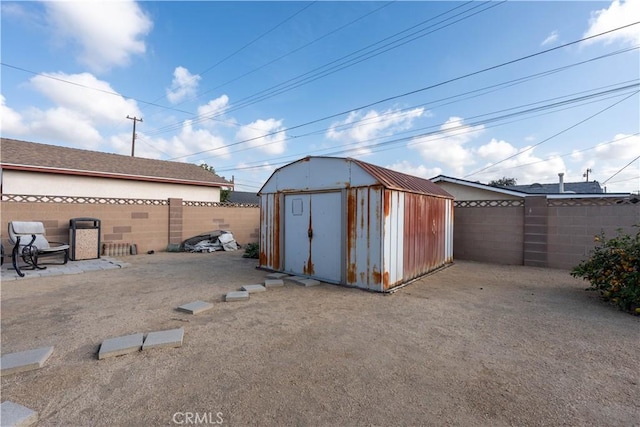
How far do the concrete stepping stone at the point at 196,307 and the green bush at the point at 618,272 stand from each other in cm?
581

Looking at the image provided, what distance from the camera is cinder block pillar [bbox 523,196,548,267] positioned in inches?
289

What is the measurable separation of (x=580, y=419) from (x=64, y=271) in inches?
339

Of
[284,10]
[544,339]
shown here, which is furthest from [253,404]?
[284,10]

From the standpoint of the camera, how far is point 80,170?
977 centimetres

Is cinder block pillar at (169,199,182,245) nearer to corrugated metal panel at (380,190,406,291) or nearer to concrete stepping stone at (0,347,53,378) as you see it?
concrete stepping stone at (0,347,53,378)

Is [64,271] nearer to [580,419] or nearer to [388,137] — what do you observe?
[580,419]

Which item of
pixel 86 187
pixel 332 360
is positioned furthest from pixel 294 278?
pixel 86 187

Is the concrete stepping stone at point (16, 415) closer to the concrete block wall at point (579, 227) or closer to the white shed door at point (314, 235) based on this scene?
the white shed door at point (314, 235)

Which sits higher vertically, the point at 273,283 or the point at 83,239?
the point at 83,239

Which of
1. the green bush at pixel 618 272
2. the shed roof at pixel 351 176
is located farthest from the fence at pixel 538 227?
the shed roof at pixel 351 176

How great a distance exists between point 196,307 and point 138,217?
732 centimetres

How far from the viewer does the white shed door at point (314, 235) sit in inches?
210

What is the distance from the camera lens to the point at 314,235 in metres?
5.65

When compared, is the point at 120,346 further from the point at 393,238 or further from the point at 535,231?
the point at 535,231
